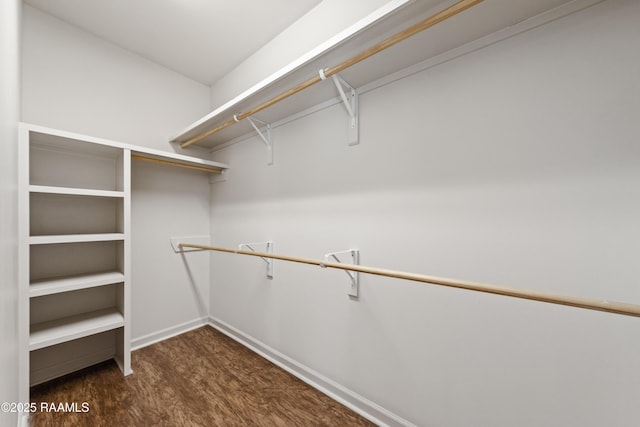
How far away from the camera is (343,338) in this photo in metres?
1.53

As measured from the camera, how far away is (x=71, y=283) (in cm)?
158

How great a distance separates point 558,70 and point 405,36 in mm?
593

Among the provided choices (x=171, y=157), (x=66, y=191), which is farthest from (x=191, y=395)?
(x=171, y=157)

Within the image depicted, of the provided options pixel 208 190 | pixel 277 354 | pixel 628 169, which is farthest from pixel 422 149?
pixel 208 190

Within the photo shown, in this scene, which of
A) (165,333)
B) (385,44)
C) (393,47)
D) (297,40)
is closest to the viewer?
(385,44)

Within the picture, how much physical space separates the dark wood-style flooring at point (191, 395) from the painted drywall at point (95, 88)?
1.81 metres

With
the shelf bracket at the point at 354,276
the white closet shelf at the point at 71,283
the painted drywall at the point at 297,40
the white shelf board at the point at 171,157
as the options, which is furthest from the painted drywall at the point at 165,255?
the shelf bracket at the point at 354,276

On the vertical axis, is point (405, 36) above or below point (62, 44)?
below

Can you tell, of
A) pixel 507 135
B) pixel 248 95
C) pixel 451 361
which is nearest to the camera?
pixel 507 135

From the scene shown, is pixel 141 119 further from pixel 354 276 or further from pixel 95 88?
pixel 354 276

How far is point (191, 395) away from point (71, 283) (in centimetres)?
107

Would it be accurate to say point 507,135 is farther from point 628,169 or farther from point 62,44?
point 62,44

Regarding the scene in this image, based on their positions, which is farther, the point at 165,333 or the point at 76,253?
the point at 165,333

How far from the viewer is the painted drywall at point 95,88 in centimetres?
167
